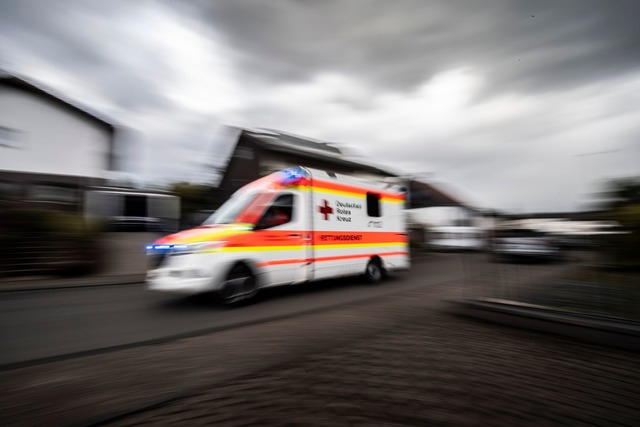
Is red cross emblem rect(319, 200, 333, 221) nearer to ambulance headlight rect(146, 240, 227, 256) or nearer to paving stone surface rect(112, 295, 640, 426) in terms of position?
ambulance headlight rect(146, 240, 227, 256)

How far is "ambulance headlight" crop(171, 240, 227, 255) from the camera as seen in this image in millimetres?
5844

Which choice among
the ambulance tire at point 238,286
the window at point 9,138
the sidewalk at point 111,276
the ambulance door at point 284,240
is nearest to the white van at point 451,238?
the ambulance door at point 284,240

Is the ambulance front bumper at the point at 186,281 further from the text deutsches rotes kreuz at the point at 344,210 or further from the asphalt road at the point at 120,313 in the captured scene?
the text deutsches rotes kreuz at the point at 344,210

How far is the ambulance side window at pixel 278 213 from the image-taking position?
663 cm

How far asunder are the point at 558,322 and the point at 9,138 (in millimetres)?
25341

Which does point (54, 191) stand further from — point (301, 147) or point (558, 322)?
point (558, 322)

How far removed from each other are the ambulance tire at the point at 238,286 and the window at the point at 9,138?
66.3 feet

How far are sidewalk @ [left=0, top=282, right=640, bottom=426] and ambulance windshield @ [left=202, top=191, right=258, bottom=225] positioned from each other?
271 cm

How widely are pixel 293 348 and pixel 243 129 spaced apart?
2258cm

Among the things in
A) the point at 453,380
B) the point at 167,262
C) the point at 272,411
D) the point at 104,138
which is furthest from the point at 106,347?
the point at 104,138

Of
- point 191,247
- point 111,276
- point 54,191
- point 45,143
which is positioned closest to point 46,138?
point 45,143

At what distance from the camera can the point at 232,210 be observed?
6.86 metres

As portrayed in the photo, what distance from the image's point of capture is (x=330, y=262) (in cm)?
789

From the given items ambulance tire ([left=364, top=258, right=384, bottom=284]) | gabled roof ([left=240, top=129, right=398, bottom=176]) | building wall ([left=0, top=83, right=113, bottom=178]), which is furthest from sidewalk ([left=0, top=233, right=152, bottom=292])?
gabled roof ([left=240, top=129, right=398, bottom=176])
